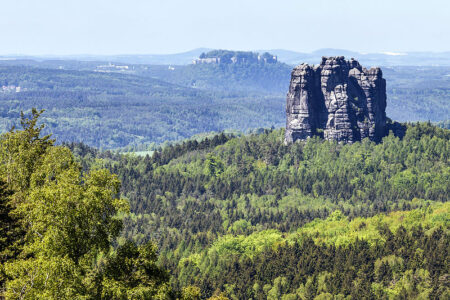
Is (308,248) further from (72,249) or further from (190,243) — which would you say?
(72,249)

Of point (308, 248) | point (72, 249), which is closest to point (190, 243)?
point (308, 248)

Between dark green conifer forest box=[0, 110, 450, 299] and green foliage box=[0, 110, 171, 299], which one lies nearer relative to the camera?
green foliage box=[0, 110, 171, 299]

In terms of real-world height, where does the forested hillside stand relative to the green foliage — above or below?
below

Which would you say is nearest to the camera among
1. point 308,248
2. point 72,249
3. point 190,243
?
point 72,249

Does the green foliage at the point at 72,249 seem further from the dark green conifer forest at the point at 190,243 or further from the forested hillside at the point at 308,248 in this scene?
the forested hillside at the point at 308,248

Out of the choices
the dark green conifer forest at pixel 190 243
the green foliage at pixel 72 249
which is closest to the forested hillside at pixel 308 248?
the dark green conifer forest at pixel 190 243

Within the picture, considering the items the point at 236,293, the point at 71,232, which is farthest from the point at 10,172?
the point at 236,293

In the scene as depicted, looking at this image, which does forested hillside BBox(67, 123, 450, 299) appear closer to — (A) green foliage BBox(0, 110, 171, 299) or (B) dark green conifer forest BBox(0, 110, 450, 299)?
(B) dark green conifer forest BBox(0, 110, 450, 299)

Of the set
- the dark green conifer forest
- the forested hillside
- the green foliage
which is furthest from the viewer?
the forested hillside

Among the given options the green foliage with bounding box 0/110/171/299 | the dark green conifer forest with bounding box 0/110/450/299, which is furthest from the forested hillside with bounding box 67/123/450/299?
the green foliage with bounding box 0/110/171/299

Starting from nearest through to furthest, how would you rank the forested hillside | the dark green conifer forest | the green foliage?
1. the green foliage
2. the dark green conifer forest
3. the forested hillside

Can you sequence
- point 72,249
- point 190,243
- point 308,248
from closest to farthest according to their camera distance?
point 72,249
point 308,248
point 190,243

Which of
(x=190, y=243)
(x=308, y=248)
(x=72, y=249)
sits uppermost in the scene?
(x=72, y=249)

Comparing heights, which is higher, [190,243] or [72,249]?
[72,249]
